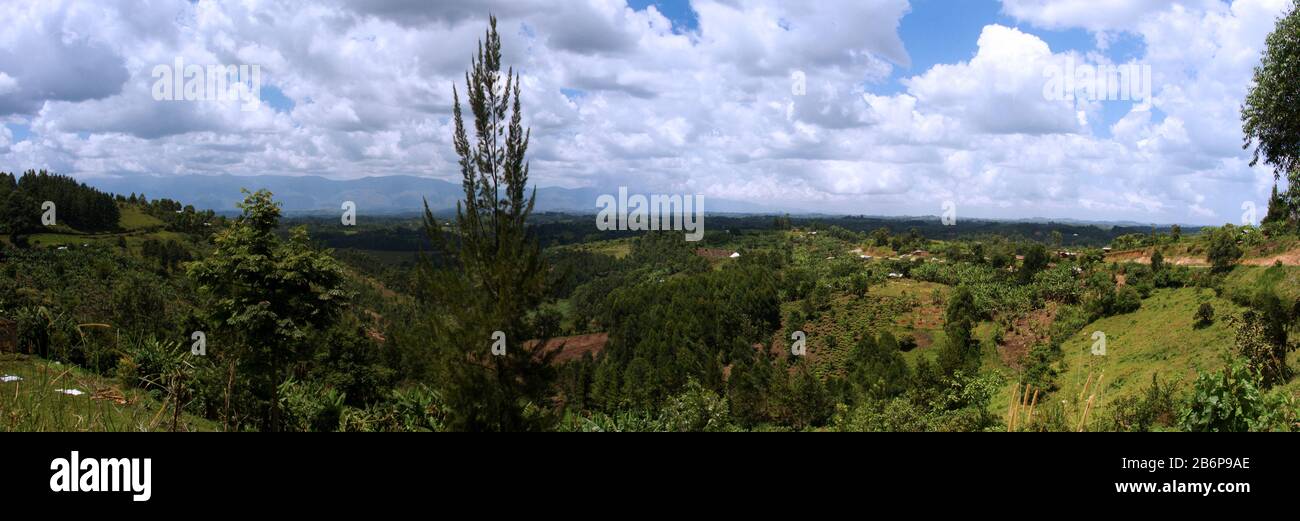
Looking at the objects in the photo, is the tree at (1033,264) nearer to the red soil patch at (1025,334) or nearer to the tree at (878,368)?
the red soil patch at (1025,334)

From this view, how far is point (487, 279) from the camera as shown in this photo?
794cm

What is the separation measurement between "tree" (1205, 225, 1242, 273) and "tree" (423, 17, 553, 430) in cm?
5213

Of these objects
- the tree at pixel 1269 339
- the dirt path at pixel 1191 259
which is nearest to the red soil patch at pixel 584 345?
the dirt path at pixel 1191 259

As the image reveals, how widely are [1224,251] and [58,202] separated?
140 meters

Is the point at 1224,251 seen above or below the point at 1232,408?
above

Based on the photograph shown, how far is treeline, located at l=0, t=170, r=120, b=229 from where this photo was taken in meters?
78.5

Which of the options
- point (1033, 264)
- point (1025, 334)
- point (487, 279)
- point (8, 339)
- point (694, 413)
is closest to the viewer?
point (487, 279)

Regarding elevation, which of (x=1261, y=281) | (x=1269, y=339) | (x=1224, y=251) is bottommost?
(x=1269, y=339)

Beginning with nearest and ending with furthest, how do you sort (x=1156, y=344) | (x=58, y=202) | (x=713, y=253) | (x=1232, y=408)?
(x=1232, y=408) → (x=1156, y=344) → (x=58, y=202) → (x=713, y=253)

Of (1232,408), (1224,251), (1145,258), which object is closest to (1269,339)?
(1232,408)

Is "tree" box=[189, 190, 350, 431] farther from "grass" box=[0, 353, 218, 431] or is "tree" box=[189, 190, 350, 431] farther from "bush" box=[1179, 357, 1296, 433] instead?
"bush" box=[1179, 357, 1296, 433]

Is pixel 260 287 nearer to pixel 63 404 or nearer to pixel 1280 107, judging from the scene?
pixel 63 404

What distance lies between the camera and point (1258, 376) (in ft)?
20.1
